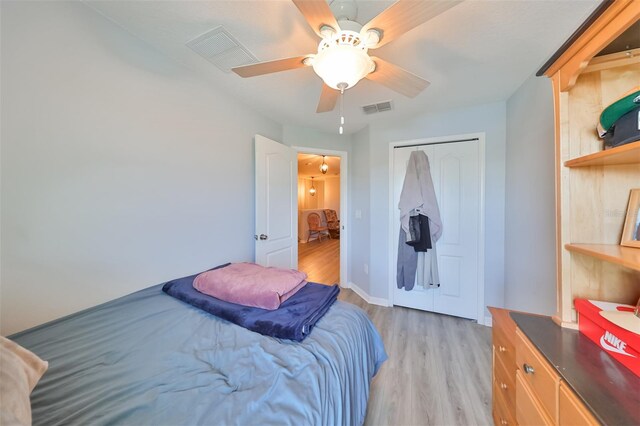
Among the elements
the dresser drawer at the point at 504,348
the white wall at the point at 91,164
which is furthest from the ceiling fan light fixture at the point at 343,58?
the dresser drawer at the point at 504,348

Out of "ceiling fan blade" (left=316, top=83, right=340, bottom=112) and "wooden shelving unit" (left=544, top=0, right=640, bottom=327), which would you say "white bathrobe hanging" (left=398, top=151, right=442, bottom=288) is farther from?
"wooden shelving unit" (left=544, top=0, right=640, bottom=327)

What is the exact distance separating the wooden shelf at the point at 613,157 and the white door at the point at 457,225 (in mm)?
1527

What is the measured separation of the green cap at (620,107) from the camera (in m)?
0.73

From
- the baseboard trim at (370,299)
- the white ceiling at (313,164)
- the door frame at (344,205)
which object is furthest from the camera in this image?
the white ceiling at (313,164)

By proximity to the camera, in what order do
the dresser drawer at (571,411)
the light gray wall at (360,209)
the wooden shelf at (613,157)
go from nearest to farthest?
1. the dresser drawer at (571,411)
2. the wooden shelf at (613,157)
3. the light gray wall at (360,209)

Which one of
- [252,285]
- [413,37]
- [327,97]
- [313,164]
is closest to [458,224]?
[413,37]

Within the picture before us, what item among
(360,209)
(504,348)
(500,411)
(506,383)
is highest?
(360,209)

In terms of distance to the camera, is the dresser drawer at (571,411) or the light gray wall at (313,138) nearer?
the dresser drawer at (571,411)

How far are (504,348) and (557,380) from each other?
0.47m

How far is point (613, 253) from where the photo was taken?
0.74m

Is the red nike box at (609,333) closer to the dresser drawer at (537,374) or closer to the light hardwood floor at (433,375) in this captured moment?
the dresser drawer at (537,374)

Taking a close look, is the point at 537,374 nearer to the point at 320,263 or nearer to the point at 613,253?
the point at 613,253

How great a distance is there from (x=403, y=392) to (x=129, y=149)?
2.44 metres

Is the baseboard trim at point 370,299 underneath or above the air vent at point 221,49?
underneath
